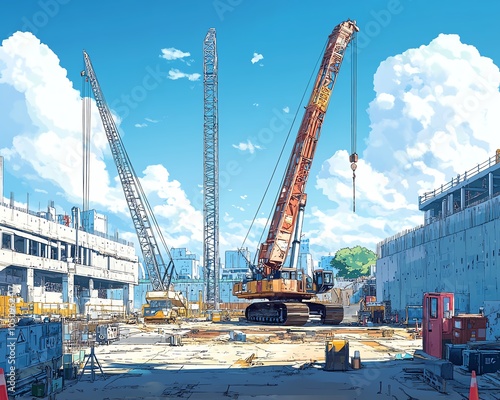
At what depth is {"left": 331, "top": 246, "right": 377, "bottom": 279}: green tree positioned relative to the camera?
146 m

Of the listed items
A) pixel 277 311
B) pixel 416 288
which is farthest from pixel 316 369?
pixel 416 288

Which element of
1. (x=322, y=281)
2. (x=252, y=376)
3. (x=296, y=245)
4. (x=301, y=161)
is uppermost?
(x=301, y=161)

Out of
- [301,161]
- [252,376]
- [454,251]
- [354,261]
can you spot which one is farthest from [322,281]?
[354,261]

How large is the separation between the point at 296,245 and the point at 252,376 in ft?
91.7

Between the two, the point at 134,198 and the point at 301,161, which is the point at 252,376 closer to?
the point at 301,161

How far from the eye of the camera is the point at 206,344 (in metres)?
32.1

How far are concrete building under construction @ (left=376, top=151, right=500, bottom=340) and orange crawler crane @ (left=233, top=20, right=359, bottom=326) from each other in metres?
13.6

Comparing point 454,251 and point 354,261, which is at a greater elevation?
point 454,251

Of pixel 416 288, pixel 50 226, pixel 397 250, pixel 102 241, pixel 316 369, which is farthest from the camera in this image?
pixel 102 241

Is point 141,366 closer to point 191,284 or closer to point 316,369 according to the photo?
point 316,369

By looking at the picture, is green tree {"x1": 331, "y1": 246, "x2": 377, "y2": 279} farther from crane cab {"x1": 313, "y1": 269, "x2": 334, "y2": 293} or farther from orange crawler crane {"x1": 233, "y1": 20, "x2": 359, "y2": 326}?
crane cab {"x1": 313, "y1": 269, "x2": 334, "y2": 293}

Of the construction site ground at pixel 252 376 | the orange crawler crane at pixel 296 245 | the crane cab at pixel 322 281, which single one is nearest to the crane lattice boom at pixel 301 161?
the orange crawler crane at pixel 296 245

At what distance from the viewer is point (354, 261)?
481 ft

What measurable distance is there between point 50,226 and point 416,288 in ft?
178
